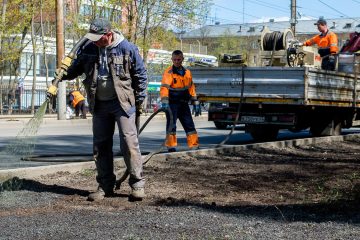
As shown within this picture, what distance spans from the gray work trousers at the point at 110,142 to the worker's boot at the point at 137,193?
45mm

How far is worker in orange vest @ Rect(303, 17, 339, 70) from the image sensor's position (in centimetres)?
1528

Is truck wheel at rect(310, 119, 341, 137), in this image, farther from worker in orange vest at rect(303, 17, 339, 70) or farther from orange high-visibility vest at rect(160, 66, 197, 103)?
orange high-visibility vest at rect(160, 66, 197, 103)

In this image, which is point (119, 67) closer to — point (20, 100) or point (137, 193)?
point (137, 193)

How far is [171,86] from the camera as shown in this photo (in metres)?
11.7

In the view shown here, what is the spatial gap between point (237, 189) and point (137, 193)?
1269 mm

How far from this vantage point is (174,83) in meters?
11.7

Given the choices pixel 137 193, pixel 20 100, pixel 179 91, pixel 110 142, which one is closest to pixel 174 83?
pixel 179 91

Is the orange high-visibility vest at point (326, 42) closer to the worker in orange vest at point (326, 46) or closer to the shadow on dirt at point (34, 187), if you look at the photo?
the worker in orange vest at point (326, 46)

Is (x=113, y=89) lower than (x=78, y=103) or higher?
higher

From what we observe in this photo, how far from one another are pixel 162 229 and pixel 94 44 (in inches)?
91.6

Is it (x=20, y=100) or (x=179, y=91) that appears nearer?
(x=179, y=91)

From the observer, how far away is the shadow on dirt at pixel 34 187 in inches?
273

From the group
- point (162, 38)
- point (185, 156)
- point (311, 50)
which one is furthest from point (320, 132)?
point (162, 38)

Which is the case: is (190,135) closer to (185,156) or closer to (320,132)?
(185,156)
